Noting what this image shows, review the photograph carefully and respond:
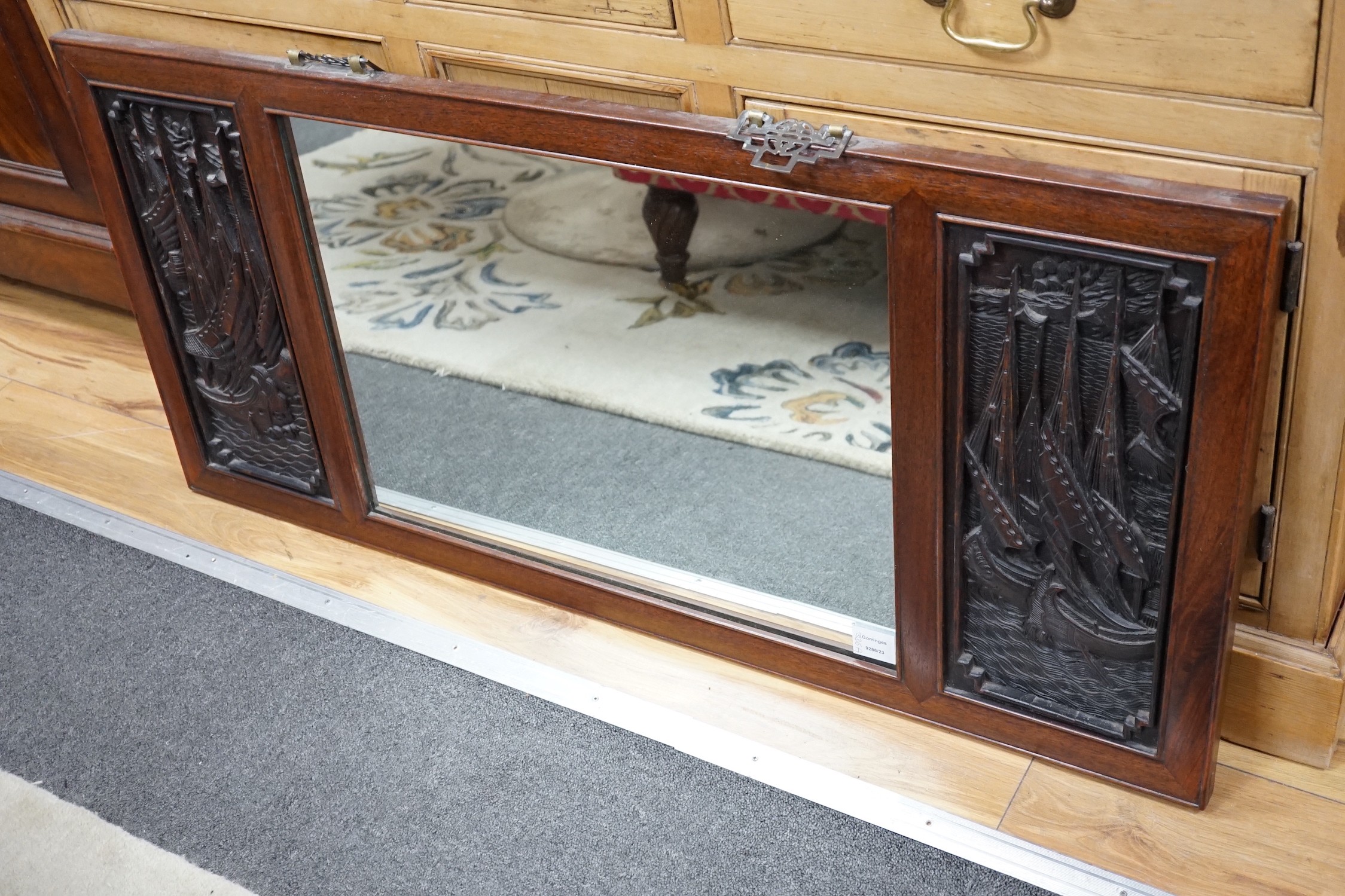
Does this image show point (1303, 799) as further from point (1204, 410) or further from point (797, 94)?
point (797, 94)

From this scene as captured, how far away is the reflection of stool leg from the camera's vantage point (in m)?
1.59

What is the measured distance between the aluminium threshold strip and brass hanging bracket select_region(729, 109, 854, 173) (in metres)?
0.51

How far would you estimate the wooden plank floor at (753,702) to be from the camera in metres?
1.02

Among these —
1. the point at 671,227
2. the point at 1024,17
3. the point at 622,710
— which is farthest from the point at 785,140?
the point at 671,227

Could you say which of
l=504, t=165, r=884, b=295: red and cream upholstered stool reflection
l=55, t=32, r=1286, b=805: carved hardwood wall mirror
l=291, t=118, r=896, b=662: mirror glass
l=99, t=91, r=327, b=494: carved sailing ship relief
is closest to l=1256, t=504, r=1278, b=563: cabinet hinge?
l=55, t=32, r=1286, b=805: carved hardwood wall mirror

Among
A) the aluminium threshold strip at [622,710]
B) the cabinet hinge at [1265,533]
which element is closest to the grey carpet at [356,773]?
the aluminium threshold strip at [622,710]

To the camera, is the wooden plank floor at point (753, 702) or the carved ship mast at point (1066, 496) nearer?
the carved ship mast at point (1066, 496)

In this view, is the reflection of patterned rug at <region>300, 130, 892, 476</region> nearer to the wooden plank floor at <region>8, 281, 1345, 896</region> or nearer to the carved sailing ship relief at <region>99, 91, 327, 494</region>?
the carved sailing ship relief at <region>99, 91, 327, 494</region>

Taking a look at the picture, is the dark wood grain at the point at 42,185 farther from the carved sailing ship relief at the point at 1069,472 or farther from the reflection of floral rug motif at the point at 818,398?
the carved sailing ship relief at the point at 1069,472

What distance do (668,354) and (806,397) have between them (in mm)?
193

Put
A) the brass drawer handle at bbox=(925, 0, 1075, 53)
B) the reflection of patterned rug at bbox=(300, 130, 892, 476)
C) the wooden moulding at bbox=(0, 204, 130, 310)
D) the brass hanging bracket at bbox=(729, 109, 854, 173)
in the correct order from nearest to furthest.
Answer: the brass drawer handle at bbox=(925, 0, 1075, 53), the brass hanging bracket at bbox=(729, 109, 854, 173), the reflection of patterned rug at bbox=(300, 130, 892, 476), the wooden moulding at bbox=(0, 204, 130, 310)

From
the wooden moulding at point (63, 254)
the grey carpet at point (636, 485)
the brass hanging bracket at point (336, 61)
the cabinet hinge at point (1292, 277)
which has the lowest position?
the grey carpet at point (636, 485)

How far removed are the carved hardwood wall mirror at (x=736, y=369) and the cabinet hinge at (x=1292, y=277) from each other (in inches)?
0.6

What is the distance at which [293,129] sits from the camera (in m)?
1.24
